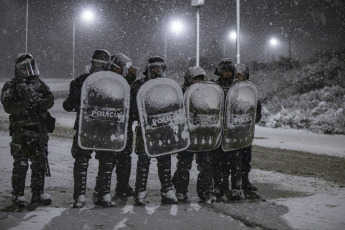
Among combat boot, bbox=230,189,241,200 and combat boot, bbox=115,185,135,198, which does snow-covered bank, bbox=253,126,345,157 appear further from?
combat boot, bbox=115,185,135,198

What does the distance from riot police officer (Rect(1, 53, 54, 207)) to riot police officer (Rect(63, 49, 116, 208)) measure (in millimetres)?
363

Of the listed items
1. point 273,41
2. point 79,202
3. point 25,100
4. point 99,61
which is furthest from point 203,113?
point 273,41

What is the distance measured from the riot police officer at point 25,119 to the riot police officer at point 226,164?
2363mm

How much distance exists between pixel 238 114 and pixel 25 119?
2.92m

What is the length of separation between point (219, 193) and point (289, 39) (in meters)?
35.6

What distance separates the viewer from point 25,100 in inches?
221

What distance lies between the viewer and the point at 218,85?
20.4ft

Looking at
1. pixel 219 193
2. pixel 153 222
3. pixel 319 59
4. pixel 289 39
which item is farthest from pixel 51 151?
pixel 289 39

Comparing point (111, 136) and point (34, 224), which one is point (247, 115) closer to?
point (111, 136)

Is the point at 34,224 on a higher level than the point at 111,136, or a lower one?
lower

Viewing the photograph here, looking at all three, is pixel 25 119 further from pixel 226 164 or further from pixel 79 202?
pixel 226 164

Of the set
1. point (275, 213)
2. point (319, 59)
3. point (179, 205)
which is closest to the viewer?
point (275, 213)

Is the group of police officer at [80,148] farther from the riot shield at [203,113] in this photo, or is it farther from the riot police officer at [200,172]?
the riot shield at [203,113]

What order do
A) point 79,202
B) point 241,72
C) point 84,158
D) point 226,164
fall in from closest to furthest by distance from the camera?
point 79,202
point 84,158
point 226,164
point 241,72
